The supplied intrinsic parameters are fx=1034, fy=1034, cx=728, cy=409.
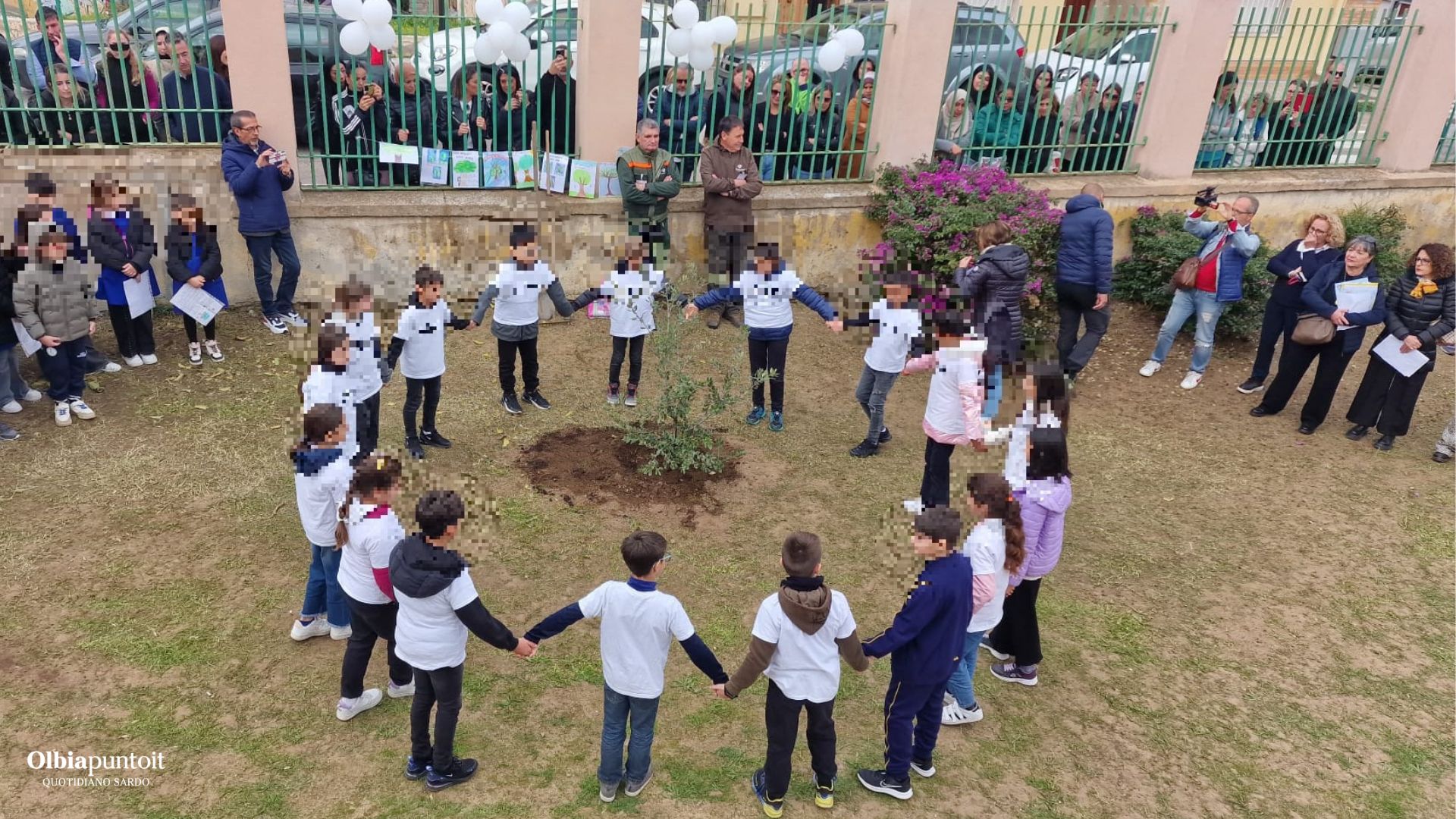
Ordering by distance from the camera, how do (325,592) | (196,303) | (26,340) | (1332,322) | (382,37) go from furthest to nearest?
1. (382,37)
2. (1332,322)
3. (196,303)
4. (26,340)
5. (325,592)

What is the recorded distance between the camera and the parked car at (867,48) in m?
9.51

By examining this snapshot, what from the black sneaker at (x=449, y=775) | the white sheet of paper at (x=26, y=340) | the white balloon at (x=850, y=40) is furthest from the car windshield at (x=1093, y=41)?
the white sheet of paper at (x=26, y=340)

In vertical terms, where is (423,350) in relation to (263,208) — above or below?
below

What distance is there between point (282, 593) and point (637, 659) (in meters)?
2.56

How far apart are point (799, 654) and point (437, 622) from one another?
1335mm

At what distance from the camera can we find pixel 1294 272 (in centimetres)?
835

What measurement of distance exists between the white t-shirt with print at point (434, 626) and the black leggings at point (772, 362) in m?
3.87

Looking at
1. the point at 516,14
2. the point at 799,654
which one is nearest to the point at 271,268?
the point at 516,14

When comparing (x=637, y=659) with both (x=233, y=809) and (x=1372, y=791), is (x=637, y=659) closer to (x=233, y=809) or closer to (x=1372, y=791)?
(x=233, y=809)

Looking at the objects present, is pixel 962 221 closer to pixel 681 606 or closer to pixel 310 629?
pixel 681 606

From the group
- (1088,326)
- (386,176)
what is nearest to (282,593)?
(386,176)

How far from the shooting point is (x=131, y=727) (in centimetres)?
443

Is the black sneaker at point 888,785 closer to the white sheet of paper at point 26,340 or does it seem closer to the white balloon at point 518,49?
Answer: the white sheet of paper at point 26,340

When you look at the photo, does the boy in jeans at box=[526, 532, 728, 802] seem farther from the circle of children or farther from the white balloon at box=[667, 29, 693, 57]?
the white balloon at box=[667, 29, 693, 57]
